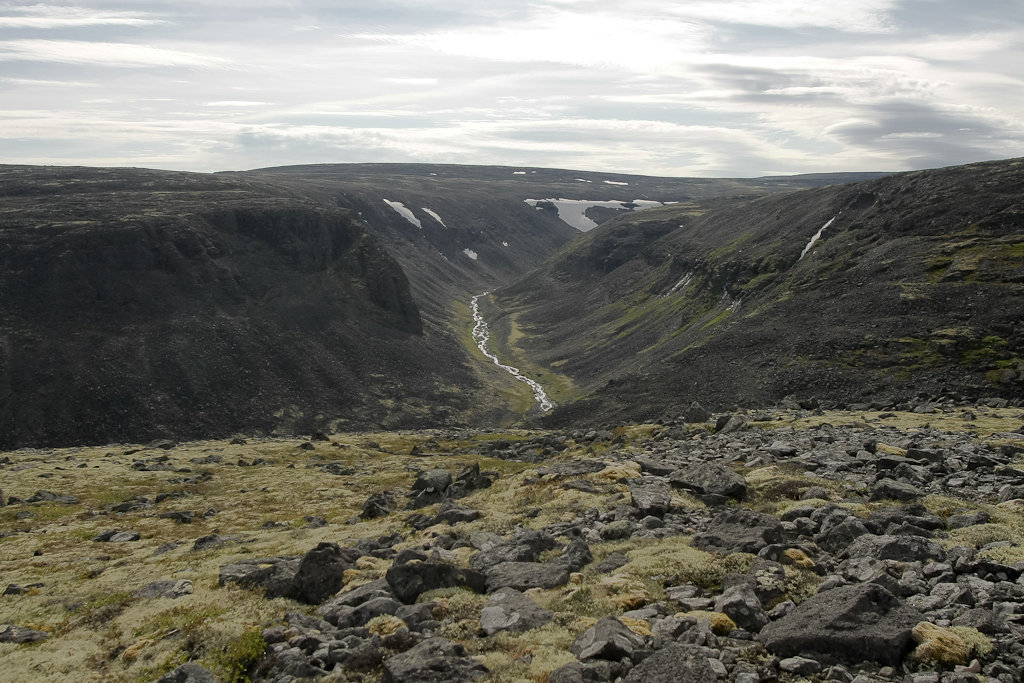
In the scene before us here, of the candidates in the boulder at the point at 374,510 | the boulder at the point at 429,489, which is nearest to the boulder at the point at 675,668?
the boulder at the point at 429,489

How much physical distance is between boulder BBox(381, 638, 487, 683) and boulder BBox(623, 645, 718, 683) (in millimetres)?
3842

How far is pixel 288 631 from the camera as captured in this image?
1966 cm

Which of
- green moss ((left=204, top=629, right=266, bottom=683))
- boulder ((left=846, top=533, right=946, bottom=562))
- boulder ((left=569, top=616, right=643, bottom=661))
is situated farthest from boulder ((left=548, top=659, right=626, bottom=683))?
green moss ((left=204, top=629, right=266, bottom=683))

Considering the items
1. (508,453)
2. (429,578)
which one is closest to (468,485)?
(429,578)

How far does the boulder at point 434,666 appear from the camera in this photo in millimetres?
15227

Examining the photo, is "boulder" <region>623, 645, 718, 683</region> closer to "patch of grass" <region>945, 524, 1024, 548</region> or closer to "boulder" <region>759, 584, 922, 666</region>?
"boulder" <region>759, 584, 922, 666</region>

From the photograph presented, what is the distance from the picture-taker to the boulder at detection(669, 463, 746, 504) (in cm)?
2739

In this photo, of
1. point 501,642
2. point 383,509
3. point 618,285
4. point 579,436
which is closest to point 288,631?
point 501,642

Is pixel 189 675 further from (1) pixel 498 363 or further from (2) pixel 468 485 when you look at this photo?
(1) pixel 498 363

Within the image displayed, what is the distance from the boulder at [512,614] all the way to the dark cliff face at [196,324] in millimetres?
80404

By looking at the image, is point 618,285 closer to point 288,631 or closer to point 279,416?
point 279,416

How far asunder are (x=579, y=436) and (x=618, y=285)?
382 feet

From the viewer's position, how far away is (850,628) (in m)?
14.2

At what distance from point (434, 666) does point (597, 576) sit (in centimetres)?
669
